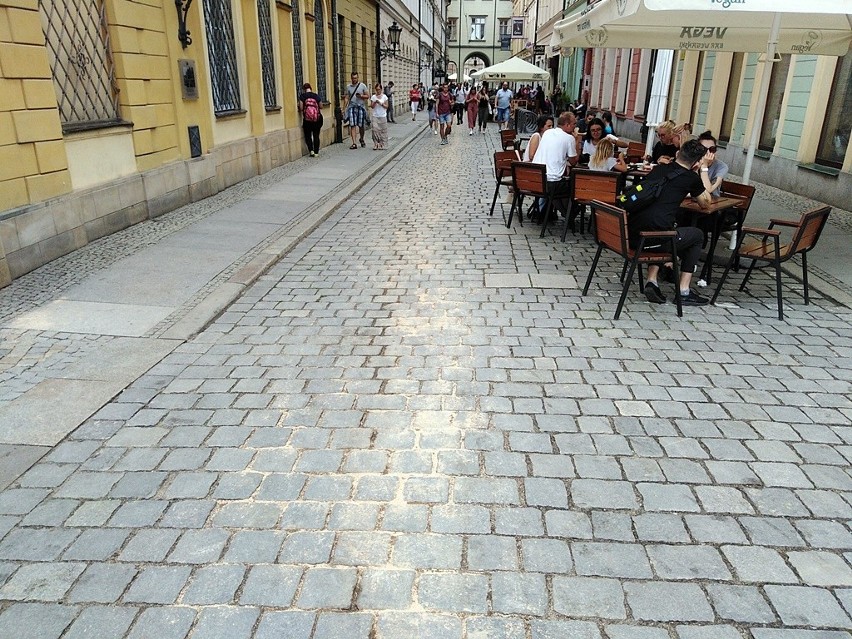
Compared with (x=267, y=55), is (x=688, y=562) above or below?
below

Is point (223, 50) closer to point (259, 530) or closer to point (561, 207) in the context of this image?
point (561, 207)

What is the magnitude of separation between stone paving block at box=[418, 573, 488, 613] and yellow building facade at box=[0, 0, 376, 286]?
18.6ft

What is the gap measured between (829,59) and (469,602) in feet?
41.2

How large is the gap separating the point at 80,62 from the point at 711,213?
7.63 meters

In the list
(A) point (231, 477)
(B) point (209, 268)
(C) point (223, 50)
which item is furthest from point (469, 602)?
(C) point (223, 50)

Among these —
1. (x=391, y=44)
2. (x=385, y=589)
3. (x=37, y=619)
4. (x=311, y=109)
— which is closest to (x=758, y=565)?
(x=385, y=589)

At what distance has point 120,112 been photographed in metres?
8.88

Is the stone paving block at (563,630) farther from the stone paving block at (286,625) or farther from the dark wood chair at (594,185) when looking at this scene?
the dark wood chair at (594,185)

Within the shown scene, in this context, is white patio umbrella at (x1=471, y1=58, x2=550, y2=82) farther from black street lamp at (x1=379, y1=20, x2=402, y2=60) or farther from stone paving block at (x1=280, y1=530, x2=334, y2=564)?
stone paving block at (x1=280, y1=530, x2=334, y2=564)

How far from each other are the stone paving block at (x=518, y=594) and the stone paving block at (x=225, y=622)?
95 cm

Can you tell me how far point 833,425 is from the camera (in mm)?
3881

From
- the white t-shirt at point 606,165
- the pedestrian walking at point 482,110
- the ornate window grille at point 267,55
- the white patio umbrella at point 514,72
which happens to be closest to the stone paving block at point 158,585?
the white t-shirt at point 606,165

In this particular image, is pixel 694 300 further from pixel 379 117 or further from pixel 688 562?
pixel 379 117

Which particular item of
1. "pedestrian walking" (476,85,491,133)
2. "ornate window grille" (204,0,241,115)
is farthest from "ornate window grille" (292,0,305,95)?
"pedestrian walking" (476,85,491,133)
